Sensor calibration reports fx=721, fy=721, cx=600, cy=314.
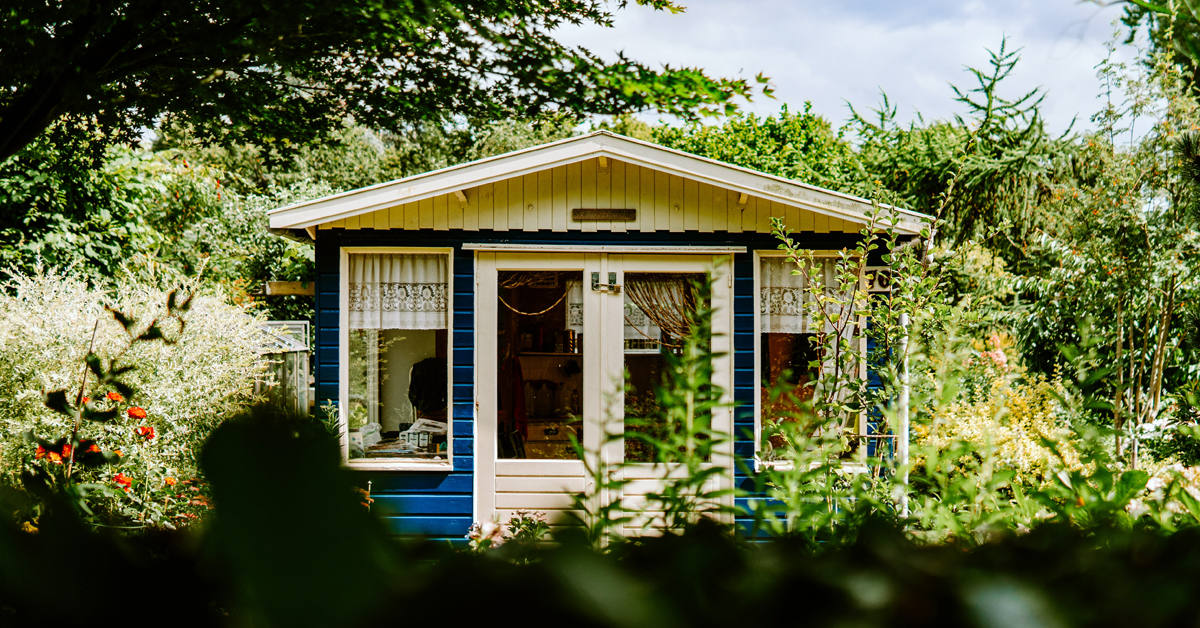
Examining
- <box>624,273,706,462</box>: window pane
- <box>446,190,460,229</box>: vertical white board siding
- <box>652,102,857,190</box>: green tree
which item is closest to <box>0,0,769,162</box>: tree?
<box>446,190,460,229</box>: vertical white board siding

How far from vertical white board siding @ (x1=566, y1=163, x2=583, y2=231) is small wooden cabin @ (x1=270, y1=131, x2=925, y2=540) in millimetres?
10

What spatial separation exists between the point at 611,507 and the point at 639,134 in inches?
816

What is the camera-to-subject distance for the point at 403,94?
208 inches

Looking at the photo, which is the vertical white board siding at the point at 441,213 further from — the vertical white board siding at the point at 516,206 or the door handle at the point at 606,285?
the door handle at the point at 606,285

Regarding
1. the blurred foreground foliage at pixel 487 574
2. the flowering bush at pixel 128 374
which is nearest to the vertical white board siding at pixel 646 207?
the flowering bush at pixel 128 374

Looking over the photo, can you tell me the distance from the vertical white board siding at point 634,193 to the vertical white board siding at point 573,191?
0.34m

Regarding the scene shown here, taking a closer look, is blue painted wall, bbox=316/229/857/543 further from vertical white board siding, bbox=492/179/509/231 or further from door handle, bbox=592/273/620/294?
door handle, bbox=592/273/620/294

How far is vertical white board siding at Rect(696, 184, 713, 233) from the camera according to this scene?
17.5 ft

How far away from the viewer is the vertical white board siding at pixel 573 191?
5305 mm

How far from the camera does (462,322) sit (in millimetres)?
5324

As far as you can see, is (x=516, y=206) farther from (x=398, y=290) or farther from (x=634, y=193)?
(x=398, y=290)

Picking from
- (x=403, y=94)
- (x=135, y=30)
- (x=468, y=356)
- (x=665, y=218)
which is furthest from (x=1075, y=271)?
(x=135, y=30)

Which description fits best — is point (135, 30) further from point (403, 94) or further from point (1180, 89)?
point (1180, 89)

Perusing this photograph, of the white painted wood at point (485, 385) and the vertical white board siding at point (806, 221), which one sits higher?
the vertical white board siding at point (806, 221)
